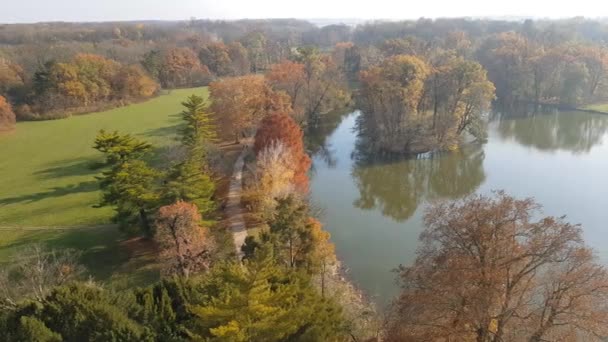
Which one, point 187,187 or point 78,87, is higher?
point 78,87

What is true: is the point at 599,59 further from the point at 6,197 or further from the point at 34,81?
the point at 34,81

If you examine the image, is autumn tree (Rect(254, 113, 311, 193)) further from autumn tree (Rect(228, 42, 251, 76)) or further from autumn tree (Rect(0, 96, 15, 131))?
autumn tree (Rect(228, 42, 251, 76))

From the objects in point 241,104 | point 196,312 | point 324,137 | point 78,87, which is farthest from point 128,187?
point 78,87

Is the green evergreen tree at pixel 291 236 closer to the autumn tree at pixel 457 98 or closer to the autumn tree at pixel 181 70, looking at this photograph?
the autumn tree at pixel 457 98

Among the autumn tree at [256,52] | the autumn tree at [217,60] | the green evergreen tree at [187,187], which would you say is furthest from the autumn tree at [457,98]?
the autumn tree at [256,52]

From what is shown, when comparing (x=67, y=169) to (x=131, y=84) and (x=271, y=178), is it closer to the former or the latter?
(x=271, y=178)
